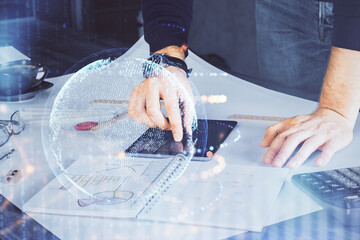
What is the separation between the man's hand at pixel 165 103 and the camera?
80 cm

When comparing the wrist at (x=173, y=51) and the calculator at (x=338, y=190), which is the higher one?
the wrist at (x=173, y=51)

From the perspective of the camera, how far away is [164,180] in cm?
68

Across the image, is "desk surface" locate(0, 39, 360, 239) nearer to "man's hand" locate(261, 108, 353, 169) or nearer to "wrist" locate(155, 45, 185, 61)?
"man's hand" locate(261, 108, 353, 169)

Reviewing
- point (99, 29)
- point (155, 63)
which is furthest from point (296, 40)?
point (99, 29)

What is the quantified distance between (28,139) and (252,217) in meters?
0.57

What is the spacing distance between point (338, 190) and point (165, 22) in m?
0.72

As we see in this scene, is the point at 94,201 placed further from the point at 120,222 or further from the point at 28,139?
the point at 28,139

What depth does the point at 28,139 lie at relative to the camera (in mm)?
910

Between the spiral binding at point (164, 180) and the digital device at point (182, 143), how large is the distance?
0.03 metres

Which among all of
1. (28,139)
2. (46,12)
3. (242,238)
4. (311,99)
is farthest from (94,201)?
(46,12)

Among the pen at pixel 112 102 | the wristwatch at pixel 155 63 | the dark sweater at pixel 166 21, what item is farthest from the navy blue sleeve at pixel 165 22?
the pen at pixel 112 102

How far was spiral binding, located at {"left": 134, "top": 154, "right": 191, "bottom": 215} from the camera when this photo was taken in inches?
24.3

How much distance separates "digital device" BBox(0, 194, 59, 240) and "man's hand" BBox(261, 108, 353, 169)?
42cm

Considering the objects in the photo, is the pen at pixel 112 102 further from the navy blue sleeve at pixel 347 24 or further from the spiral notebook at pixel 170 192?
the navy blue sleeve at pixel 347 24
